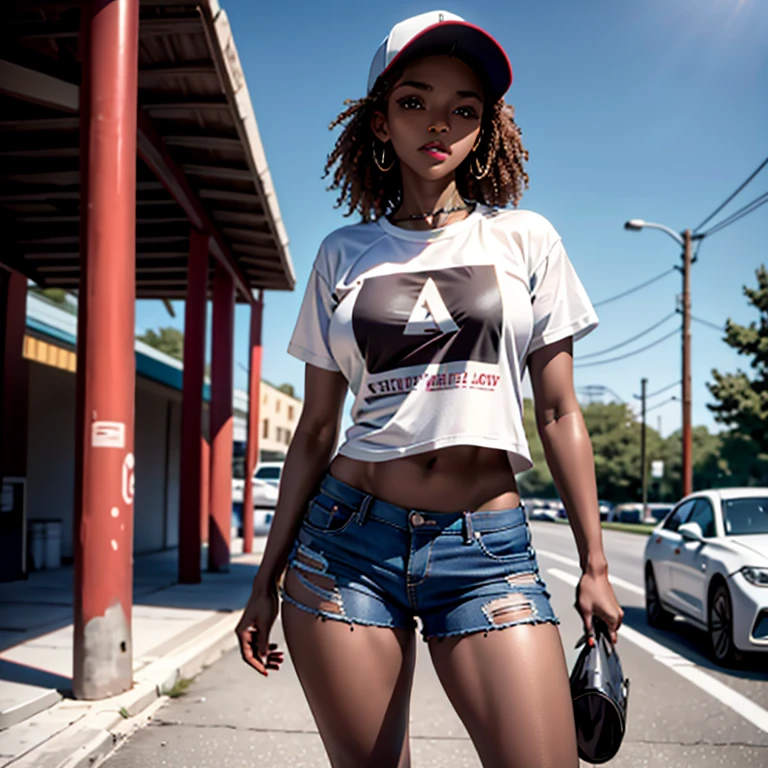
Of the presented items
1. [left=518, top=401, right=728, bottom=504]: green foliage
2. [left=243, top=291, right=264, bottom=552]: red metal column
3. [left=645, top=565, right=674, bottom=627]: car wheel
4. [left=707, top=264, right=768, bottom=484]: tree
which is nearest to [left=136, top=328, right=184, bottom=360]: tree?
[left=518, top=401, right=728, bottom=504]: green foliage

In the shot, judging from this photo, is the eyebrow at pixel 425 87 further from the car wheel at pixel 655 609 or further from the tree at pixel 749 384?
the tree at pixel 749 384

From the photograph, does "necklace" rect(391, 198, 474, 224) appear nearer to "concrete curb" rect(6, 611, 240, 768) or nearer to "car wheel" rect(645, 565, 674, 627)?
"concrete curb" rect(6, 611, 240, 768)

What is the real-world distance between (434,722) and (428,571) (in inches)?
151

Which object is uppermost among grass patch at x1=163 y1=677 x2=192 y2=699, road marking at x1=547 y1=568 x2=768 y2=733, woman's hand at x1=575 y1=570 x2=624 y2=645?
woman's hand at x1=575 y1=570 x2=624 y2=645

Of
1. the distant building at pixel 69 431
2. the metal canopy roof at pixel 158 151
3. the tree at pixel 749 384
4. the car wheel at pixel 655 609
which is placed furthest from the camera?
the tree at pixel 749 384

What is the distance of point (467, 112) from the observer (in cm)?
240

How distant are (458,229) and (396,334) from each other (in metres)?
0.34

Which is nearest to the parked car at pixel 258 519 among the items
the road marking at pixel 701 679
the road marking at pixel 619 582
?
the road marking at pixel 619 582

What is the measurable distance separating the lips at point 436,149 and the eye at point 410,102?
0.32ft

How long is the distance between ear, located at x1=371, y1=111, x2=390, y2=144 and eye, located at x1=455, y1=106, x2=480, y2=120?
0.22 m

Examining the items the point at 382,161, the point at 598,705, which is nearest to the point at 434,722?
the point at 598,705

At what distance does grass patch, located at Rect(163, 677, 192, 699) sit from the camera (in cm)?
627

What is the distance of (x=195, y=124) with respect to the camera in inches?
385

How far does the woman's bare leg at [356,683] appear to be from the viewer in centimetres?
210
